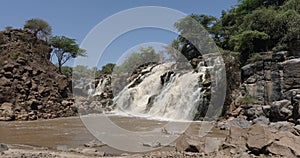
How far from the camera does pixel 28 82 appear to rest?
2436 centimetres

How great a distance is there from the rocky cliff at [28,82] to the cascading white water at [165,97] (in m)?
5.94

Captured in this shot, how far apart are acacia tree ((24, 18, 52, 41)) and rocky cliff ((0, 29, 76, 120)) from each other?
1.19 meters

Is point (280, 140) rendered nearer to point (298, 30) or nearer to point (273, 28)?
point (298, 30)

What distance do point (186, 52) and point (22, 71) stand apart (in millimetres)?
18326

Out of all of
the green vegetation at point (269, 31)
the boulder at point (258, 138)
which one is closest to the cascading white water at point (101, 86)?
the green vegetation at point (269, 31)

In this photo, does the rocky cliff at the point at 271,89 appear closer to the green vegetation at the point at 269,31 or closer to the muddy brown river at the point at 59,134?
the green vegetation at the point at 269,31

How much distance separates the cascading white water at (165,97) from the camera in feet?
62.5

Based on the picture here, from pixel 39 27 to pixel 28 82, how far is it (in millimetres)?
7945

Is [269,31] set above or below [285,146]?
above

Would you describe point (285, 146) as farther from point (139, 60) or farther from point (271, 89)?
point (139, 60)

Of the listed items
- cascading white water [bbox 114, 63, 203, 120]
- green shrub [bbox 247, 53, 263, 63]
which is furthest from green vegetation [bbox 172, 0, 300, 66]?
cascading white water [bbox 114, 63, 203, 120]

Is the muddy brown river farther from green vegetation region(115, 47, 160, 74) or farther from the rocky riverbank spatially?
green vegetation region(115, 47, 160, 74)

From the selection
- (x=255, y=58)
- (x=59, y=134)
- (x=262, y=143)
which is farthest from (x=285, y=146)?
(x=255, y=58)

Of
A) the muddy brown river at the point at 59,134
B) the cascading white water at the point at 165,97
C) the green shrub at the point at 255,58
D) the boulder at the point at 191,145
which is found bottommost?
the muddy brown river at the point at 59,134
